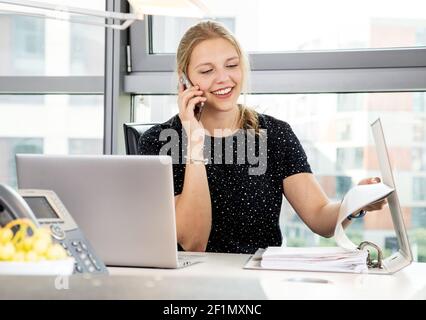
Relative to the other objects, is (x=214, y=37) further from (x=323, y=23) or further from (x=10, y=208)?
(x=10, y=208)

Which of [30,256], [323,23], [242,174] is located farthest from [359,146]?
[30,256]

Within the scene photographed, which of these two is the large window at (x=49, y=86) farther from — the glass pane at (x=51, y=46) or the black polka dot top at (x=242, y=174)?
the black polka dot top at (x=242, y=174)

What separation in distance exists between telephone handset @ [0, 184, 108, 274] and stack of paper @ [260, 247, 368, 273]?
425mm

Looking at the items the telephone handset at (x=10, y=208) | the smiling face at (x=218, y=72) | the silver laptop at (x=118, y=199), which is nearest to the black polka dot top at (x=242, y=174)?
the smiling face at (x=218, y=72)

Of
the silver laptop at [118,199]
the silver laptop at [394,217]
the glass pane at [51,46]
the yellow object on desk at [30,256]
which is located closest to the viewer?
the yellow object on desk at [30,256]

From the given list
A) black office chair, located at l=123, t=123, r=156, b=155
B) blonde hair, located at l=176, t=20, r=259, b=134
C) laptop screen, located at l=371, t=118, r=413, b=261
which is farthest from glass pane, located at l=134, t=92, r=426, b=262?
laptop screen, located at l=371, t=118, r=413, b=261

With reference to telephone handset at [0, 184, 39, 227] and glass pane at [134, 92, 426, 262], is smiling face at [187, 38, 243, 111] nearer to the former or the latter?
glass pane at [134, 92, 426, 262]

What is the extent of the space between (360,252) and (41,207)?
2.32 ft

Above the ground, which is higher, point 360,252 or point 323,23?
point 323,23

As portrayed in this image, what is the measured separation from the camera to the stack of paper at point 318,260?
59.8 inches

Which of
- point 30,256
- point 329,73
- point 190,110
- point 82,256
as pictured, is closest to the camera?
point 30,256

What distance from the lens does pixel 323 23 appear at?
2.91 m

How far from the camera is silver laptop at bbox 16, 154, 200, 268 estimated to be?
4.75ft
